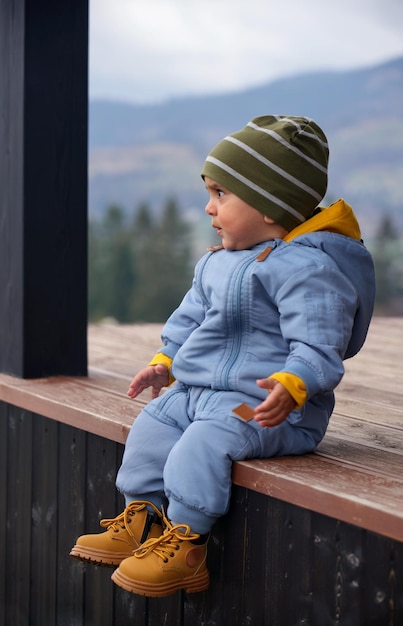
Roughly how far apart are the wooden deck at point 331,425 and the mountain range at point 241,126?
3044 cm

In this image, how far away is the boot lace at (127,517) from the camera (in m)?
2.10

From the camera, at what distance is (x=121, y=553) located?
2082mm

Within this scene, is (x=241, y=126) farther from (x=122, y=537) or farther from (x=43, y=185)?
(x=122, y=537)

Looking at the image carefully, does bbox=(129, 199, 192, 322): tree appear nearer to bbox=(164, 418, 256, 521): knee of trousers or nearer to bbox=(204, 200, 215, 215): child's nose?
bbox=(204, 200, 215, 215): child's nose

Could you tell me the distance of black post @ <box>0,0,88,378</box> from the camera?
3.08 meters

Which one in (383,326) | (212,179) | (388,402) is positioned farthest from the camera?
(383,326)

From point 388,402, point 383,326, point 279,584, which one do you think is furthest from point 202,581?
point 383,326

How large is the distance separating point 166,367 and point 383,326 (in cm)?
343

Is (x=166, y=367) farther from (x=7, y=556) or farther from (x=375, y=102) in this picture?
(x=375, y=102)

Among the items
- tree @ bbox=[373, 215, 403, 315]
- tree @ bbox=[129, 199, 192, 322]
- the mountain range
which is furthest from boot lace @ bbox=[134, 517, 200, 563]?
tree @ bbox=[129, 199, 192, 322]

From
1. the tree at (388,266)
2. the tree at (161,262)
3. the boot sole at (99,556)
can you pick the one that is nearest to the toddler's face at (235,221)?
the boot sole at (99,556)

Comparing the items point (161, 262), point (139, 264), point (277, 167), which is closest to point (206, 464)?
point (277, 167)

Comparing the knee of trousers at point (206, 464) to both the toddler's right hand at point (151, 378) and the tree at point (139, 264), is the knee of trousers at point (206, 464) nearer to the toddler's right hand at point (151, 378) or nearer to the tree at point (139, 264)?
the toddler's right hand at point (151, 378)

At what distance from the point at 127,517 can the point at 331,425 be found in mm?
698
